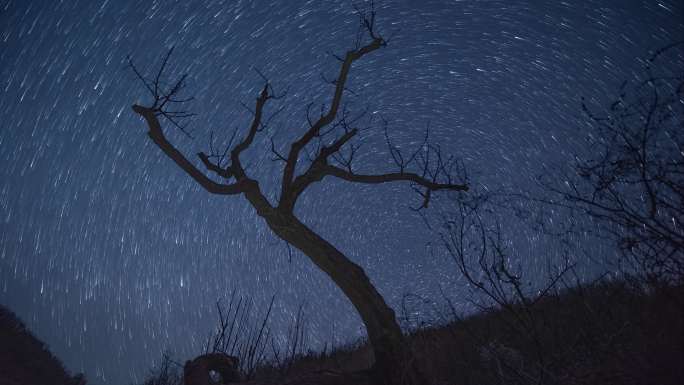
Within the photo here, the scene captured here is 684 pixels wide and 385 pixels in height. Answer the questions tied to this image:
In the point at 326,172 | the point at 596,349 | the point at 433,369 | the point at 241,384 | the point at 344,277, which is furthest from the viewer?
A: the point at 326,172

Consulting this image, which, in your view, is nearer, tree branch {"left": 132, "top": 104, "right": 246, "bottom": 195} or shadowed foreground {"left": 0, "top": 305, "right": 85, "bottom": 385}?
tree branch {"left": 132, "top": 104, "right": 246, "bottom": 195}

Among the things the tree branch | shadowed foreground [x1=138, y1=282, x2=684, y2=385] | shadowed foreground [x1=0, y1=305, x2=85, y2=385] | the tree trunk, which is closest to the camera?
shadowed foreground [x1=138, y1=282, x2=684, y2=385]

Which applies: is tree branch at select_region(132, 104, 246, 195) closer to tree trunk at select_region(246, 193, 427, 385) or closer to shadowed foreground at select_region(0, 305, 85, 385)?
tree trunk at select_region(246, 193, 427, 385)

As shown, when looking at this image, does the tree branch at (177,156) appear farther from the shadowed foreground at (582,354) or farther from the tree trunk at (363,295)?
the shadowed foreground at (582,354)

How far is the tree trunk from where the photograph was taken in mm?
3105

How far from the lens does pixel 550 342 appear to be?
416cm

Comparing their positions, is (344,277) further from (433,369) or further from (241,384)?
(433,369)

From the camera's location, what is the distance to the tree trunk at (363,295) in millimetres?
3105

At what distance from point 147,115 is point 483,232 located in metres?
5.05

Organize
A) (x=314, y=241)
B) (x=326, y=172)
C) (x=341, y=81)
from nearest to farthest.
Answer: (x=314, y=241), (x=326, y=172), (x=341, y=81)

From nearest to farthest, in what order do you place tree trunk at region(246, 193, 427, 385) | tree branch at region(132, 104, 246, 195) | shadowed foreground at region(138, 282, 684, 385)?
shadowed foreground at region(138, 282, 684, 385)
tree trunk at region(246, 193, 427, 385)
tree branch at region(132, 104, 246, 195)

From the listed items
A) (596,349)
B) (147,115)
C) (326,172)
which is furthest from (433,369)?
(147,115)

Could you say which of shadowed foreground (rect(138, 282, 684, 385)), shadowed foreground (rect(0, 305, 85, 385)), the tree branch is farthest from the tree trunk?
shadowed foreground (rect(0, 305, 85, 385))

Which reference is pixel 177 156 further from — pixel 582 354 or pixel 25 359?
pixel 25 359
